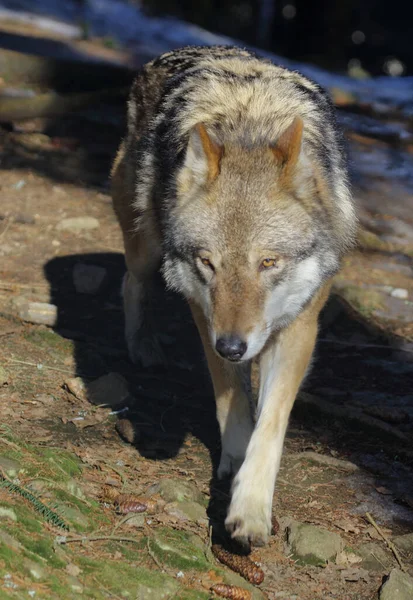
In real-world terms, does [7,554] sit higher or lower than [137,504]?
higher

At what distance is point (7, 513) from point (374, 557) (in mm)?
1743

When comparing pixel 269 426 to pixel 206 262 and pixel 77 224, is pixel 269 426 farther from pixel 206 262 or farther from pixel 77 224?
pixel 77 224

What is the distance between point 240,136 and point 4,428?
1916 millimetres

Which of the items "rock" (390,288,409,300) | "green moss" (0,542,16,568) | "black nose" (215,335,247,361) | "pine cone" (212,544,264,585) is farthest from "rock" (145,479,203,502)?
"rock" (390,288,409,300)

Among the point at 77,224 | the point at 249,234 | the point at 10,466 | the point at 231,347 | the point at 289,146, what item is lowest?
the point at 77,224

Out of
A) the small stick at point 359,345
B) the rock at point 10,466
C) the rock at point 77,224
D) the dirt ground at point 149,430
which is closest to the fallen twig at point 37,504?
→ the dirt ground at point 149,430

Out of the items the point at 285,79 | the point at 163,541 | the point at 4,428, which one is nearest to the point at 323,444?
the point at 163,541

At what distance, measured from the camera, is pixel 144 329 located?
605 centimetres

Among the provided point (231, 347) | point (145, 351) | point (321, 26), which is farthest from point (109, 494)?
point (321, 26)

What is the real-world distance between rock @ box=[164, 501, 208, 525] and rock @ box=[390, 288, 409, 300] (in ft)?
11.9

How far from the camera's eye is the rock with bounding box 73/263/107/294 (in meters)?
6.71

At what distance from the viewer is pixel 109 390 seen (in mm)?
5137

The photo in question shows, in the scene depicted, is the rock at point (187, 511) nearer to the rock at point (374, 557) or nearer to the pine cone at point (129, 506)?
the pine cone at point (129, 506)

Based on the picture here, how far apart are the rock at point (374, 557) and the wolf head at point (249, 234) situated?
3.57ft
